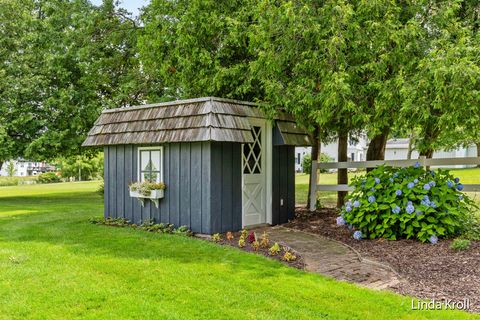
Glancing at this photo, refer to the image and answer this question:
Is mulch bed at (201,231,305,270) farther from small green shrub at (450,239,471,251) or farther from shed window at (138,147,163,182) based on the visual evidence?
small green shrub at (450,239,471,251)

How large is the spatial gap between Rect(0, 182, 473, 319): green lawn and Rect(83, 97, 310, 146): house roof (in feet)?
6.72

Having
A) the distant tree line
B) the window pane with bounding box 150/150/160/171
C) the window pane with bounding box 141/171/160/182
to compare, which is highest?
the distant tree line

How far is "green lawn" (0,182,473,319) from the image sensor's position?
4.01 metres

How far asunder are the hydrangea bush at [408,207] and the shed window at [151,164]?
367 centimetres

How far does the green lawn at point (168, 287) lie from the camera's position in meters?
4.01

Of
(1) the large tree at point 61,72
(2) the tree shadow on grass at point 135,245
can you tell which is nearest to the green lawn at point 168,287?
(2) the tree shadow on grass at point 135,245

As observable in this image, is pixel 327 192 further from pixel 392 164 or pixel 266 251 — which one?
pixel 266 251

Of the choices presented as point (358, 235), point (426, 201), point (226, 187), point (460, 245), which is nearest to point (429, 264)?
point (460, 245)

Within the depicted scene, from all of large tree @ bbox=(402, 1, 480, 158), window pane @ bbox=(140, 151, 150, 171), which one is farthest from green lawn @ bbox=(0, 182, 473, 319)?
large tree @ bbox=(402, 1, 480, 158)

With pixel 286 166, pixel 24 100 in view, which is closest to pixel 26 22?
pixel 24 100

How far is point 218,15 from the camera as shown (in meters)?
9.77

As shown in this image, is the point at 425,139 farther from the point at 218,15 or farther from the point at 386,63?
the point at 218,15

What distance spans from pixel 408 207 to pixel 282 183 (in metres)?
2.99

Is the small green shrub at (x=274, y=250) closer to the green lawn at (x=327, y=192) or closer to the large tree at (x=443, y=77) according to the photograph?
the large tree at (x=443, y=77)
